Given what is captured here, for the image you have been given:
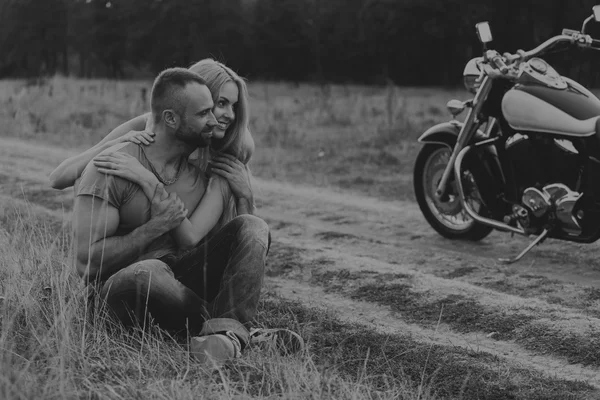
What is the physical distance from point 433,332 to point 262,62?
36.1 metres

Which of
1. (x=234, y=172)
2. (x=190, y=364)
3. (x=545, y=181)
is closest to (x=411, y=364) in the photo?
(x=190, y=364)

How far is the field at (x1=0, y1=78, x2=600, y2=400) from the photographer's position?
117 inches

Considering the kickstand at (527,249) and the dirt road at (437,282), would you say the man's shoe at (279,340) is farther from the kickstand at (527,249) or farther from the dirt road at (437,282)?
the kickstand at (527,249)

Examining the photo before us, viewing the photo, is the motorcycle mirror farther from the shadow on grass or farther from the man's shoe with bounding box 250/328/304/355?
the man's shoe with bounding box 250/328/304/355

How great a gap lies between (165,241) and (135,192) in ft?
0.98

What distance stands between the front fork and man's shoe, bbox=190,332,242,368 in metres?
3.15

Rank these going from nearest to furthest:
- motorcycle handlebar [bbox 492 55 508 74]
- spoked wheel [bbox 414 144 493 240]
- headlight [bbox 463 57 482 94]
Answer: motorcycle handlebar [bbox 492 55 508 74] → headlight [bbox 463 57 482 94] → spoked wheel [bbox 414 144 493 240]

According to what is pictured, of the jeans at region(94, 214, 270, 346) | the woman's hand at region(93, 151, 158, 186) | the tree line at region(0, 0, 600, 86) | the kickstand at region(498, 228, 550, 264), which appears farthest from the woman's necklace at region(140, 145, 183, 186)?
the tree line at region(0, 0, 600, 86)

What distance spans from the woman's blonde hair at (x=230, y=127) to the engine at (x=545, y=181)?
7.69 feet

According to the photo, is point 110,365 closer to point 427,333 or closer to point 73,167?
point 73,167

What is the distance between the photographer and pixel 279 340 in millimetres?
3539

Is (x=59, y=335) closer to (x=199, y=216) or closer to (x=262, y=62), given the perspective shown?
(x=199, y=216)

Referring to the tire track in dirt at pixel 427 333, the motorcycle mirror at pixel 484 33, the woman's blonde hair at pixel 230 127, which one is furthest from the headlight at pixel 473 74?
the woman's blonde hair at pixel 230 127

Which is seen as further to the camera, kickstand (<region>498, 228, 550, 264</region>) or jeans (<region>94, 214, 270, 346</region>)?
kickstand (<region>498, 228, 550, 264</region>)
